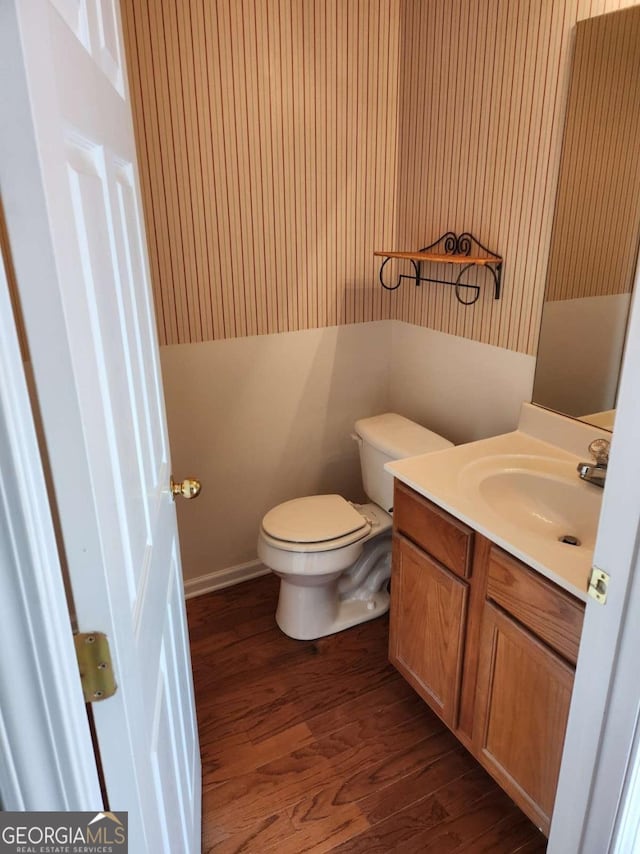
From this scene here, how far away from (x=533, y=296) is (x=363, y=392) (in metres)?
0.94

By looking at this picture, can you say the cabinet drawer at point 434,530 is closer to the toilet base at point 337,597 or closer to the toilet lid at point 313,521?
the toilet lid at point 313,521

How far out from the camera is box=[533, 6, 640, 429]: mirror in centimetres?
154

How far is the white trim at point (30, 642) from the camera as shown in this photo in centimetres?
53

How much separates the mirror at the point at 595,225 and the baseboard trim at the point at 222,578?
1.45 m

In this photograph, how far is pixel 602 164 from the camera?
1.62 m

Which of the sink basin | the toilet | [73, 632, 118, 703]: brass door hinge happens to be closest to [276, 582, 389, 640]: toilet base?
the toilet

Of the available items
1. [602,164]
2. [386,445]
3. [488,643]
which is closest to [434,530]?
[488,643]

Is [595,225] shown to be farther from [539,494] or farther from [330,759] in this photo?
[330,759]

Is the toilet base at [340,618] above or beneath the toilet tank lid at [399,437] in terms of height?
beneath

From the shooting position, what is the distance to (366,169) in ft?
7.79

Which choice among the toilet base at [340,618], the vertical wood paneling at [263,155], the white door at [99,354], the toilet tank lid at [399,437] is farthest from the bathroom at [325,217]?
the white door at [99,354]

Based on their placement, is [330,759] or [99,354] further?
[330,759]

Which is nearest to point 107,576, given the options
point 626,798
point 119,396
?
point 119,396

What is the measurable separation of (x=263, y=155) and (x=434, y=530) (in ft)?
4.83
